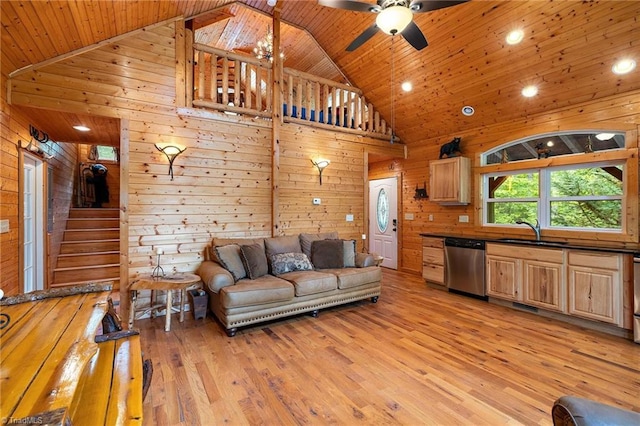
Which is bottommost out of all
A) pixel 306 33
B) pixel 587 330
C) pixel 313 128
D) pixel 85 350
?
pixel 587 330

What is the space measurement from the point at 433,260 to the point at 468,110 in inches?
103

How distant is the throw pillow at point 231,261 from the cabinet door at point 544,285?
3.71 meters

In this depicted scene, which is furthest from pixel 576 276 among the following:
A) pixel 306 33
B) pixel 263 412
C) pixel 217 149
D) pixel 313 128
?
pixel 306 33

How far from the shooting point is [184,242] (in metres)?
4.02

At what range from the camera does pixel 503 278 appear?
411 centimetres

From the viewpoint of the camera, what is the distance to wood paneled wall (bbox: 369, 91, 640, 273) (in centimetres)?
349

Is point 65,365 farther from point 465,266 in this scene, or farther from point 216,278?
point 465,266

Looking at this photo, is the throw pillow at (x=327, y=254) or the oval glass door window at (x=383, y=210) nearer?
the throw pillow at (x=327, y=254)

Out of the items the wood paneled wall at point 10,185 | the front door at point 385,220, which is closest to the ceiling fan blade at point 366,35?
the wood paneled wall at point 10,185

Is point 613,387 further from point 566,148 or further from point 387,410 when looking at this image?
point 566,148

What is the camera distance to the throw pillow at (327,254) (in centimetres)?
429

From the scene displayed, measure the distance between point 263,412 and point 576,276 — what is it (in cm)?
374

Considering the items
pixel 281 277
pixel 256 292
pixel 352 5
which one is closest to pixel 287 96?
pixel 352 5

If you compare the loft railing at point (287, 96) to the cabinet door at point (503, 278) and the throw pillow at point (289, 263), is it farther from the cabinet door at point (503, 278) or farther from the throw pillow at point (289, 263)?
the cabinet door at point (503, 278)
